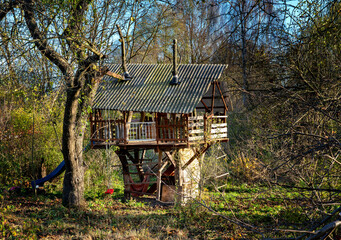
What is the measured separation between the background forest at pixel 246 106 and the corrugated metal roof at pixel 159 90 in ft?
4.49

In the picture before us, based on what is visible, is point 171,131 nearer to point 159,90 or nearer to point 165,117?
point 165,117

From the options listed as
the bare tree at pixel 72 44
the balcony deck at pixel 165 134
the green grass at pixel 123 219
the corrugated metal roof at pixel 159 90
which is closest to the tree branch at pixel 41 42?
the bare tree at pixel 72 44

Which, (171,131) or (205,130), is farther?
(171,131)

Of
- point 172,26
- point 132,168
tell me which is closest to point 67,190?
point 132,168

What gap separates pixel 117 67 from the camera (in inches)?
607

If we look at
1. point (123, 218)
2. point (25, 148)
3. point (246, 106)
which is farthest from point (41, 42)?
point (246, 106)

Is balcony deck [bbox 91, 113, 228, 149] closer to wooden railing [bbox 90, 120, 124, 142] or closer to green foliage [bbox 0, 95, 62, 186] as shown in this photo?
wooden railing [bbox 90, 120, 124, 142]

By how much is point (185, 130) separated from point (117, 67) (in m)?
5.35

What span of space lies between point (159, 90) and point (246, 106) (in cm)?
506

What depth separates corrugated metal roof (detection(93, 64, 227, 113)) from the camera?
12195mm

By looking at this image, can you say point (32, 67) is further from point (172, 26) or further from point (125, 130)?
point (172, 26)

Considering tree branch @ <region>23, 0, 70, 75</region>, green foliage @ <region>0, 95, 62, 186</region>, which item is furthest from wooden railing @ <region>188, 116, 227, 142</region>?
green foliage @ <region>0, 95, 62, 186</region>

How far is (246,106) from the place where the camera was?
15836 mm

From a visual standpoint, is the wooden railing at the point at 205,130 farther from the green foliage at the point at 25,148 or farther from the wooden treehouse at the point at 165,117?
the green foliage at the point at 25,148
